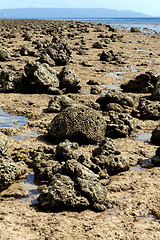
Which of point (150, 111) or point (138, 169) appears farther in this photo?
point (150, 111)

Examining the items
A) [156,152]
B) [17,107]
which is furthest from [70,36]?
[156,152]

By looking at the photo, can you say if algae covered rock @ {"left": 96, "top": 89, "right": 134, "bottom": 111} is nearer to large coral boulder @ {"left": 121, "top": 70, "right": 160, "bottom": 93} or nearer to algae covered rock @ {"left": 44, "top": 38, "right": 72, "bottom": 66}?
large coral boulder @ {"left": 121, "top": 70, "right": 160, "bottom": 93}

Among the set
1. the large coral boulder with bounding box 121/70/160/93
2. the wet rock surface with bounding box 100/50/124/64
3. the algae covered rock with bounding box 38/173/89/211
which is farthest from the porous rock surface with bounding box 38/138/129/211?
the wet rock surface with bounding box 100/50/124/64

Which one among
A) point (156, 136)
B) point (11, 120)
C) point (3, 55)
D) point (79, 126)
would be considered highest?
point (3, 55)

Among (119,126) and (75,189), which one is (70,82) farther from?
(75,189)

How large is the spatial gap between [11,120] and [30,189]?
4.16m

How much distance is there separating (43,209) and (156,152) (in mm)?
3257

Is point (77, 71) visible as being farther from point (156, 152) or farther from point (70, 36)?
point (70, 36)

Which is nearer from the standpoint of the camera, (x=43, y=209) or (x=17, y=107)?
(x=43, y=209)

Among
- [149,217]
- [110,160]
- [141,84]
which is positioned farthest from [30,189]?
[141,84]

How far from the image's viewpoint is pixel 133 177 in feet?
19.9

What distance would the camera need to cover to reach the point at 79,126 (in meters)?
7.55

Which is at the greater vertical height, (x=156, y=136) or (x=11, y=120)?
(x=156, y=136)

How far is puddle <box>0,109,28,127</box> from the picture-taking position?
8.92 m
